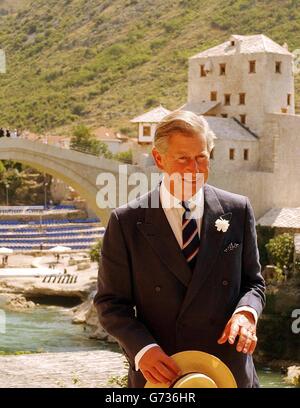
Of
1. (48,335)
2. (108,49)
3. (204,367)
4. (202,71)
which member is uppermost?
(108,49)

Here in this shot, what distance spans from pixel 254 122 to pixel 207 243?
25.2 m

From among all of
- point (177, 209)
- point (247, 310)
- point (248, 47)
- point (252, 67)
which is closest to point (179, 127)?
point (177, 209)

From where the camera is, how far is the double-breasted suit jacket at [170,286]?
3041 millimetres

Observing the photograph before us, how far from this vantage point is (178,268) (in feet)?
10.0

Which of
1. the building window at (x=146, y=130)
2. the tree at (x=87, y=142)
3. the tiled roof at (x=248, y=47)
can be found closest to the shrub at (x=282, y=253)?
the building window at (x=146, y=130)

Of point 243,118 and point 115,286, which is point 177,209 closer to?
point 115,286

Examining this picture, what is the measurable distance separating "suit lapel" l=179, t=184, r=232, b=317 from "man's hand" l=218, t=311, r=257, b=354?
165 millimetres

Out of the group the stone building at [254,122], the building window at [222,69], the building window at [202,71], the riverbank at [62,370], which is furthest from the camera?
the building window at [202,71]

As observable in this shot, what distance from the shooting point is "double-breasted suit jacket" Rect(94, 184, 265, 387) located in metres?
3.04

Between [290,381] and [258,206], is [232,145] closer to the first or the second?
[258,206]

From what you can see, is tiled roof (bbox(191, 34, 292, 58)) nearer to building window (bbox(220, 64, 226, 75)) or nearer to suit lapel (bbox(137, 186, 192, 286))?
building window (bbox(220, 64, 226, 75))

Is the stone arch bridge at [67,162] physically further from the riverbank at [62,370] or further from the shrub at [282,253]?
the riverbank at [62,370]

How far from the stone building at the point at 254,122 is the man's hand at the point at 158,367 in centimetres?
2387

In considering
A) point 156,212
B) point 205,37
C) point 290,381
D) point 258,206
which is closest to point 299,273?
point 258,206
